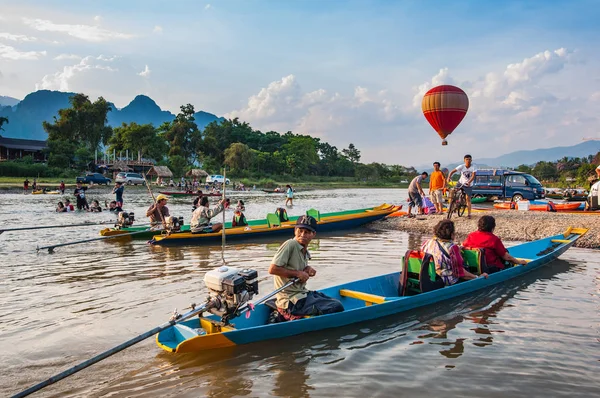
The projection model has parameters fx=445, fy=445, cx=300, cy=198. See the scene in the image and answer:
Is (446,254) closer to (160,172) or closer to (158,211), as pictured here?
(158,211)

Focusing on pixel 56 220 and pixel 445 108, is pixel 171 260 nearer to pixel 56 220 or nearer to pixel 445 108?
pixel 56 220

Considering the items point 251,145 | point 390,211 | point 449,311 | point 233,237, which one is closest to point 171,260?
point 233,237

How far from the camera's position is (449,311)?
6.96 meters

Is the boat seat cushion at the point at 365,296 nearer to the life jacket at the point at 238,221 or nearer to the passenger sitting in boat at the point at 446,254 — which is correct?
the passenger sitting in boat at the point at 446,254

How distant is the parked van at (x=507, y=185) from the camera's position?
2394 centimetres

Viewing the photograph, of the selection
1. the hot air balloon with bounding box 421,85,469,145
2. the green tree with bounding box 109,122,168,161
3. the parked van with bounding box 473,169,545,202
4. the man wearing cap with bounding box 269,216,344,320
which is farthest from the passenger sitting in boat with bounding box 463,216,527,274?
the green tree with bounding box 109,122,168,161

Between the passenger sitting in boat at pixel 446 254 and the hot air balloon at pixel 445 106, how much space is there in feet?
40.8

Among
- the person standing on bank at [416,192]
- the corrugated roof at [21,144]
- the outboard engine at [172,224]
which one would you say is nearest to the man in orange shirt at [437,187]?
the person standing on bank at [416,192]

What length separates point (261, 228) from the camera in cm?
1486

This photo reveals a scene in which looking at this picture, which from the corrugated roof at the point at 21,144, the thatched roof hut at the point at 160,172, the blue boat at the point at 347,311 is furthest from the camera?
the thatched roof hut at the point at 160,172

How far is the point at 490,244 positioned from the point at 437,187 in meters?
9.45

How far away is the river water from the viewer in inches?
180

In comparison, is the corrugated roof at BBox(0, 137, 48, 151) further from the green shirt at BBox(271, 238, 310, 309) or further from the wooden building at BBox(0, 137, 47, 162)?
the green shirt at BBox(271, 238, 310, 309)

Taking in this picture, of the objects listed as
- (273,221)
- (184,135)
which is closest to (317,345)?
(273,221)
